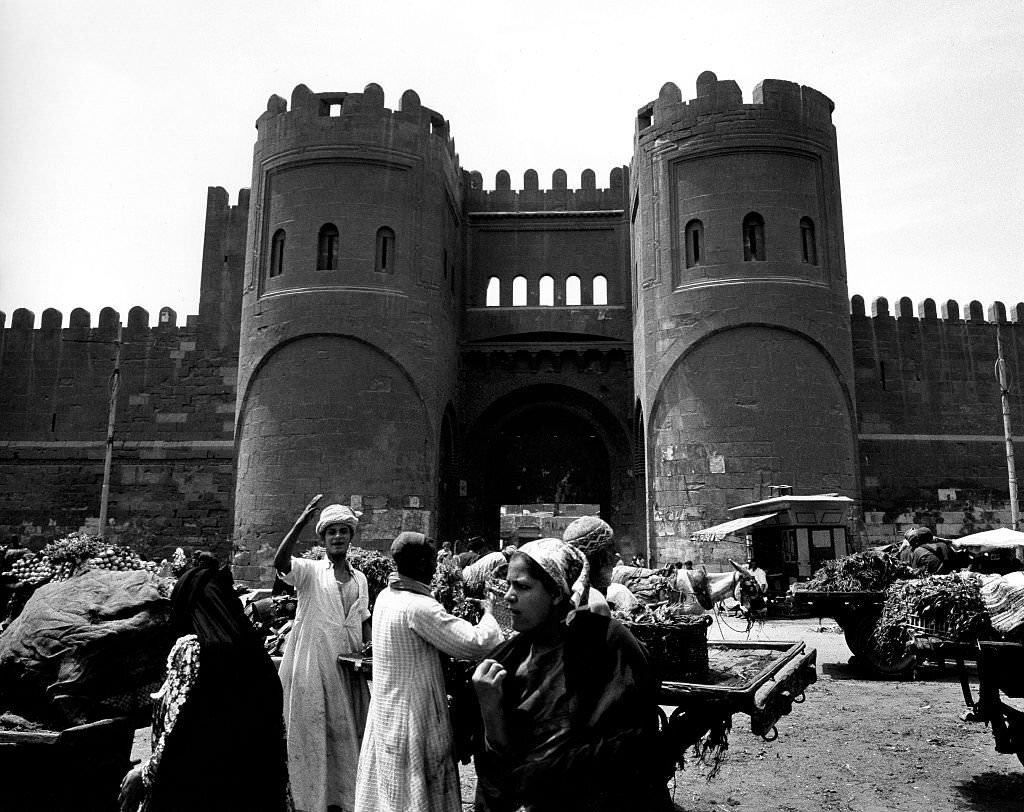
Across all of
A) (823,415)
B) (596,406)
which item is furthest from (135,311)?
(823,415)

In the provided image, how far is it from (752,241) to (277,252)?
35.4 feet

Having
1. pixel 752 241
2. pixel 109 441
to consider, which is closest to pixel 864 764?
pixel 752 241

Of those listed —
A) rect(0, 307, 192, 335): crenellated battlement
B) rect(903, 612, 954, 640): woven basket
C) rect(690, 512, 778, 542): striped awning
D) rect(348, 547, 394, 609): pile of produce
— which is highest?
rect(0, 307, 192, 335): crenellated battlement

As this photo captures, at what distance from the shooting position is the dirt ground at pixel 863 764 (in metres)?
5.14

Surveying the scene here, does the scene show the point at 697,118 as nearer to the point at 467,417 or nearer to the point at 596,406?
the point at 596,406

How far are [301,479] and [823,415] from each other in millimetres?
11240

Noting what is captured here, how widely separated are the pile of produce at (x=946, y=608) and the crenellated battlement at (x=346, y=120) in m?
16.2

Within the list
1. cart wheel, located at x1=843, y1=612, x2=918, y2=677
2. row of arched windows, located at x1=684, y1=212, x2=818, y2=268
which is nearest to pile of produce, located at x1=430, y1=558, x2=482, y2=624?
cart wheel, located at x1=843, y1=612, x2=918, y2=677

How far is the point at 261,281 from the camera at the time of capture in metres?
19.4

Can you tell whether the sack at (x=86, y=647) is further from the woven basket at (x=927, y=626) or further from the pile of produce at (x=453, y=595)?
the woven basket at (x=927, y=626)

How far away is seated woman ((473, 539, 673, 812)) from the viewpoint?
102 inches

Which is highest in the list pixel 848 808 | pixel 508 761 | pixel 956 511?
pixel 956 511

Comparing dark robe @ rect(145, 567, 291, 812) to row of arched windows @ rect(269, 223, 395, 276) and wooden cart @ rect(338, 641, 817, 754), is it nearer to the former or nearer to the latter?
wooden cart @ rect(338, 641, 817, 754)

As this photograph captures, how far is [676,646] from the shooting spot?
3939 mm
